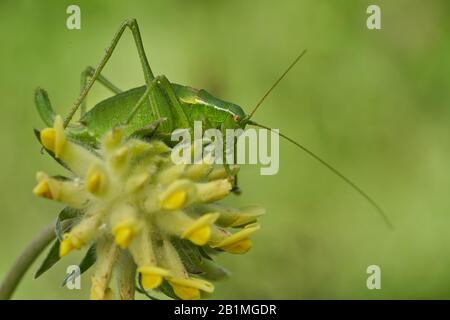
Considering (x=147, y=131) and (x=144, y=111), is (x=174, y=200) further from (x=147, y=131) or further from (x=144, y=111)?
(x=144, y=111)

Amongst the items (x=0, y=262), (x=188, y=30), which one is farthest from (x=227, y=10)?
(x=0, y=262)

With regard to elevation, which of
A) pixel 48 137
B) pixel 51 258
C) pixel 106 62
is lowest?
pixel 51 258

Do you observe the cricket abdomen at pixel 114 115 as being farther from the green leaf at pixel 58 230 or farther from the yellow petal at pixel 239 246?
the yellow petal at pixel 239 246

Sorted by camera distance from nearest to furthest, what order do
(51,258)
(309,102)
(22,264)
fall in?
(51,258) < (22,264) < (309,102)

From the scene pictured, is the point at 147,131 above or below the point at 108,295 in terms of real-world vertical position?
above

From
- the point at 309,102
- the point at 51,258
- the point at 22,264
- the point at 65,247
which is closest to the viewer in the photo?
the point at 65,247

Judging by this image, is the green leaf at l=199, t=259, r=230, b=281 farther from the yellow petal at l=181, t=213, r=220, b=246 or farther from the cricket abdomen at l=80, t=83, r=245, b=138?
the cricket abdomen at l=80, t=83, r=245, b=138

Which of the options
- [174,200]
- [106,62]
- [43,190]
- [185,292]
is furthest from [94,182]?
[106,62]
